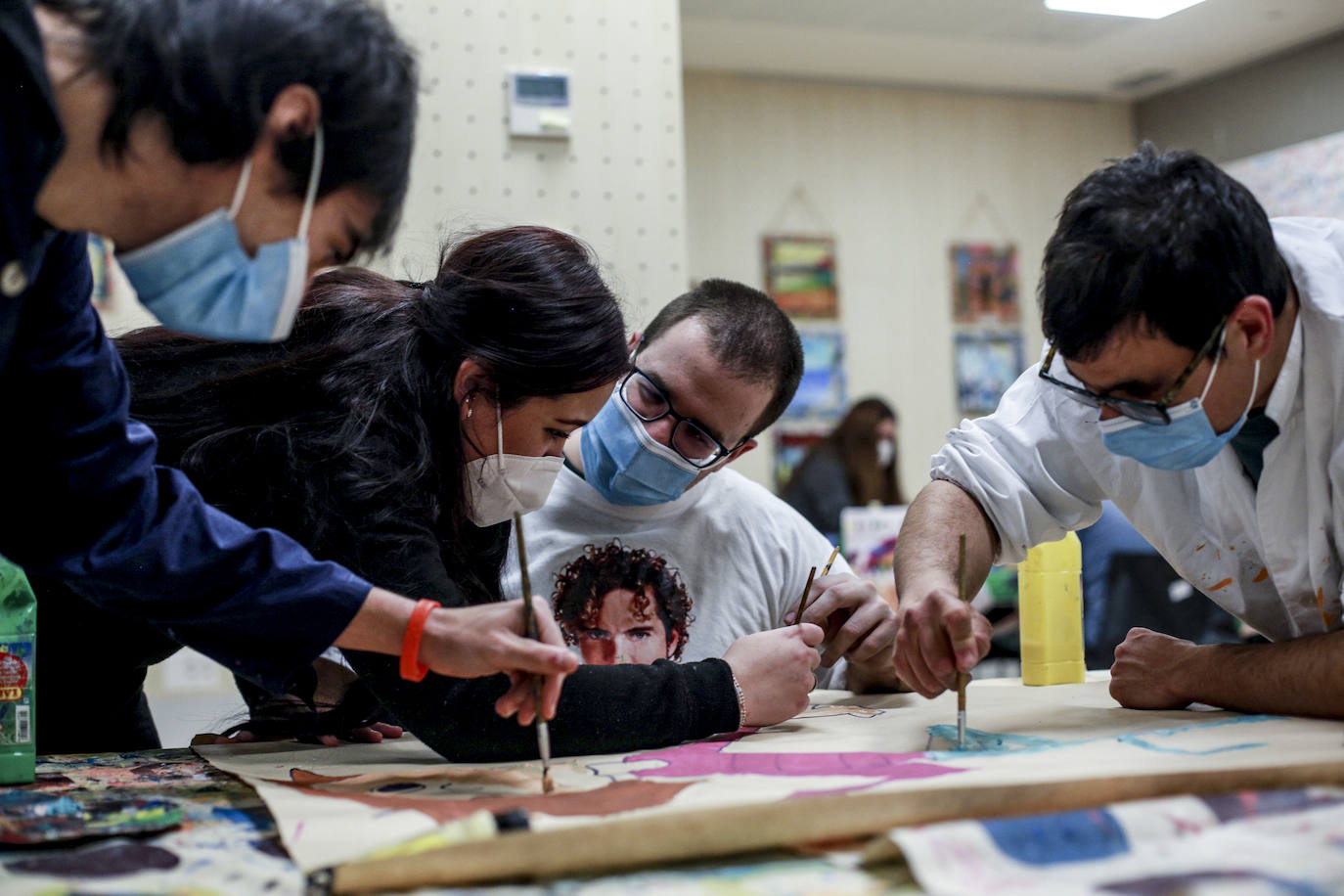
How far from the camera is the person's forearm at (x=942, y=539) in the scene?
1.63m

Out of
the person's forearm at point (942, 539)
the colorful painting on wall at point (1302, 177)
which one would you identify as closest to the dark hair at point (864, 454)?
the colorful painting on wall at point (1302, 177)

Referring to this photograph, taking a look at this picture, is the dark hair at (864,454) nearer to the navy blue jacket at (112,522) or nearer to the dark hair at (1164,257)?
the dark hair at (1164,257)

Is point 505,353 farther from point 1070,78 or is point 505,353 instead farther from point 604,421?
point 1070,78

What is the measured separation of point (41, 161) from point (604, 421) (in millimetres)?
1105

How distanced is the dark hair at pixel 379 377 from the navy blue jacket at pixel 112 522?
0.47 ft

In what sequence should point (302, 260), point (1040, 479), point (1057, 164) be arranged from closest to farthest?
point (302, 260)
point (1040, 479)
point (1057, 164)

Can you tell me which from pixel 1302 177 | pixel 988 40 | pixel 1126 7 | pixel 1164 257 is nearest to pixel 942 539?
pixel 1164 257

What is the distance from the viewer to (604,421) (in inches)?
75.4

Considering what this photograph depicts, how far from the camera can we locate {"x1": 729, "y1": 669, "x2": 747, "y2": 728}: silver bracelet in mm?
1420

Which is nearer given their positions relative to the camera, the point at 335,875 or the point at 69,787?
the point at 335,875

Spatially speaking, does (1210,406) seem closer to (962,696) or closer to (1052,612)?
(962,696)

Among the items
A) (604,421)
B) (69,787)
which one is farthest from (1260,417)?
(69,787)

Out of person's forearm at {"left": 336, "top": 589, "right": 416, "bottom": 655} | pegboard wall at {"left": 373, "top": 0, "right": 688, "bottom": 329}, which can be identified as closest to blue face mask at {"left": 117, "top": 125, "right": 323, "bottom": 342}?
person's forearm at {"left": 336, "top": 589, "right": 416, "bottom": 655}

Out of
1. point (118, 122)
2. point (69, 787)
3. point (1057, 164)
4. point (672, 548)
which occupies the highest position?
point (1057, 164)
